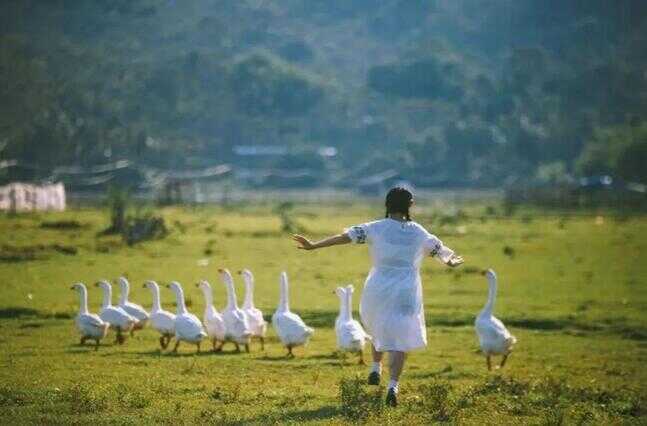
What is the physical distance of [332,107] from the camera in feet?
493

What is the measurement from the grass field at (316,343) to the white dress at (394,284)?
56 centimetres

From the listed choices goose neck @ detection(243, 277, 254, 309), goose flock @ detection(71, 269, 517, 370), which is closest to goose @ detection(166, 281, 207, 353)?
goose flock @ detection(71, 269, 517, 370)

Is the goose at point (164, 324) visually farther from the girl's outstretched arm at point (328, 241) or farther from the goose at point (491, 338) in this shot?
the girl's outstretched arm at point (328, 241)

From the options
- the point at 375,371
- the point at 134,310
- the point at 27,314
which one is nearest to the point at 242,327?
the point at 134,310

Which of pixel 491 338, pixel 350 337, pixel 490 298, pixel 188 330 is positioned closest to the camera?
pixel 350 337

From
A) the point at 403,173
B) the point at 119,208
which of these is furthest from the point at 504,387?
the point at 403,173

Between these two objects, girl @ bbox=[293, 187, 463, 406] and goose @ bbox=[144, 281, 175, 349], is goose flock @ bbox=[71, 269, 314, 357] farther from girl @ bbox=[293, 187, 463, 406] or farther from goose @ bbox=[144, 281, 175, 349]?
girl @ bbox=[293, 187, 463, 406]

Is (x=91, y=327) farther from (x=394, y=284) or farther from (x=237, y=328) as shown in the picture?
(x=394, y=284)

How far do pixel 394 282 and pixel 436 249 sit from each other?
574mm

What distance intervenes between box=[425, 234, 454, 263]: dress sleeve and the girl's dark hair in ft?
1.21

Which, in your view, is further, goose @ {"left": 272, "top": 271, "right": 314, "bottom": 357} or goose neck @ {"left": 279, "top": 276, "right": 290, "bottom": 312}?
goose neck @ {"left": 279, "top": 276, "right": 290, "bottom": 312}

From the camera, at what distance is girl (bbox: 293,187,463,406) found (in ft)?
41.4

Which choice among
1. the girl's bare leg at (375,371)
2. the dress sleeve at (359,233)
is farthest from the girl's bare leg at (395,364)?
the dress sleeve at (359,233)

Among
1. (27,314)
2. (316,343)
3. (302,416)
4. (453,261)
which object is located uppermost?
(453,261)
